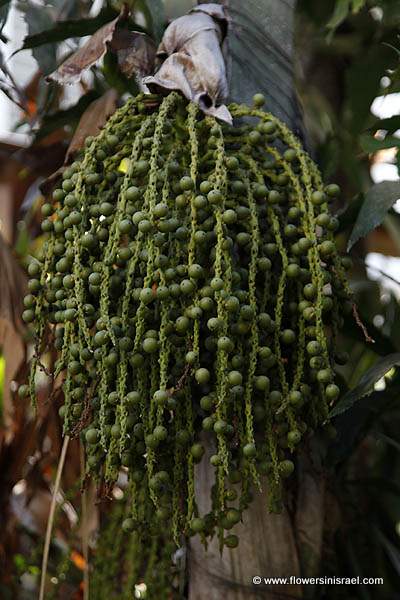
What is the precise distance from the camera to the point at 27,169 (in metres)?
1.57

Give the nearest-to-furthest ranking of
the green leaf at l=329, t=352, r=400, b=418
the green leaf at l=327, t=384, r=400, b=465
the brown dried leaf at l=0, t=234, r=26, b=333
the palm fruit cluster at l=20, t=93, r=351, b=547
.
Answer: the palm fruit cluster at l=20, t=93, r=351, b=547
the green leaf at l=329, t=352, r=400, b=418
the green leaf at l=327, t=384, r=400, b=465
the brown dried leaf at l=0, t=234, r=26, b=333

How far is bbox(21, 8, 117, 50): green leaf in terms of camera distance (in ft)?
3.86

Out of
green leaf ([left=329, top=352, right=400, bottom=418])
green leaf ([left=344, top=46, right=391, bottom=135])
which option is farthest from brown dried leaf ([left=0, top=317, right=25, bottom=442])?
green leaf ([left=344, top=46, right=391, bottom=135])

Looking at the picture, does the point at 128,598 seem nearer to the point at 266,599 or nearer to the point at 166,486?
the point at 266,599

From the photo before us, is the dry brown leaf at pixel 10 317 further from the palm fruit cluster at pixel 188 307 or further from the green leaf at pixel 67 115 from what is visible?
the palm fruit cluster at pixel 188 307

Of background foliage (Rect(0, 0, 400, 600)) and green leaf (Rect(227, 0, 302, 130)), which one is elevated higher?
green leaf (Rect(227, 0, 302, 130))

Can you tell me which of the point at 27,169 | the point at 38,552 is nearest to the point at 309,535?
the point at 38,552

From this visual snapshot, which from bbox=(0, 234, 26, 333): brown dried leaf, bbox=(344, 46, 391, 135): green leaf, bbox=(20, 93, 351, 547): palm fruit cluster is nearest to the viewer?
bbox=(20, 93, 351, 547): palm fruit cluster

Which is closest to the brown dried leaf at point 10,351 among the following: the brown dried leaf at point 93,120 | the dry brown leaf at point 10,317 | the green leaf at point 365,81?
the dry brown leaf at point 10,317

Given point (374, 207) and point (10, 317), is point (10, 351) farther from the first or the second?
point (374, 207)

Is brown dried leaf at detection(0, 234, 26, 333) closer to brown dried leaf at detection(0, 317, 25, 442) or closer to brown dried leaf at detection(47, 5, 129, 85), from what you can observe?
brown dried leaf at detection(0, 317, 25, 442)

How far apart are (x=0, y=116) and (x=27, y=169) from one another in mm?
730

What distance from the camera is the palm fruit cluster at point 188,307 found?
2.61ft

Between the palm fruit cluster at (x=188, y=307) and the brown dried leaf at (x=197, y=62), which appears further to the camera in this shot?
the brown dried leaf at (x=197, y=62)
